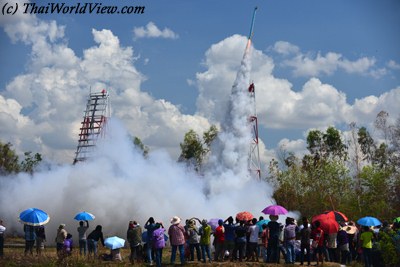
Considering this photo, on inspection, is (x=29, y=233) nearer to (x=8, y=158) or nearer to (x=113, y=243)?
(x=113, y=243)

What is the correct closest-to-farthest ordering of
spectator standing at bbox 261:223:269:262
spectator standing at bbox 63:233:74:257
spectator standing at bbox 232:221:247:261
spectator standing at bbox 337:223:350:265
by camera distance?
1. spectator standing at bbox 232:221:247:261
2. spectator standing at bbox 63:233:74:257
3. spectator standing at bbox 337:223:350:265
4. spectator standing at bbox 261:223:269:262

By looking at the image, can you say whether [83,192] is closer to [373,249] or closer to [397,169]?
[373,249]

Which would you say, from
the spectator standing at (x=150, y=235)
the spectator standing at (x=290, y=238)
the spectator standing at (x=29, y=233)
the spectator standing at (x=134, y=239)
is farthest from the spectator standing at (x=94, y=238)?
the spectator standing at (x=290, y=238)

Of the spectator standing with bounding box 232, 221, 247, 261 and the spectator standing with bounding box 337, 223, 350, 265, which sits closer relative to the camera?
the spectator standing with bounding box 232, 221, 247, 261

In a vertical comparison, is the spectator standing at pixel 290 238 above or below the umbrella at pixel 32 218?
below

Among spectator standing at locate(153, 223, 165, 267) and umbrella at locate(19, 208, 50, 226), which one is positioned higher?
umbrella at locate(19, 208, 50, 226)

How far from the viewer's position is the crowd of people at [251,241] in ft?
74.4

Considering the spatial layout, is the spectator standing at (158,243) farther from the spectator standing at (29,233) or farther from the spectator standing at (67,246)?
the spectator standing at (29,233)

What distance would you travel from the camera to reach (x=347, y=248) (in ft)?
79.4

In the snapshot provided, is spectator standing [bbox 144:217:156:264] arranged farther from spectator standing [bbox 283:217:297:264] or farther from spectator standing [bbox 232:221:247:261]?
spectator standing [bbox 283:217:297:264]

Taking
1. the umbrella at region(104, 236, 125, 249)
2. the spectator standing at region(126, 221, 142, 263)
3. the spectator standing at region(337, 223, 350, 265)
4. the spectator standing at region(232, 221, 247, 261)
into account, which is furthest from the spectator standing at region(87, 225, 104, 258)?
the spectator standing at region(337, 223, 350, 265)

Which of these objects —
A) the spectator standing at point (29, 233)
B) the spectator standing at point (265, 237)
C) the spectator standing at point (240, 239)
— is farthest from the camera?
the spectator standing at point (29, 233)

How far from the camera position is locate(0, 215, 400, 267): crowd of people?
893 inches

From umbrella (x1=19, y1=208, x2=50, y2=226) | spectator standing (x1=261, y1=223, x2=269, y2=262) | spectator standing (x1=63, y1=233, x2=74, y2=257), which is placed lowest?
spectator standing (x1=63, y1=233, x2=74, y2=257)
